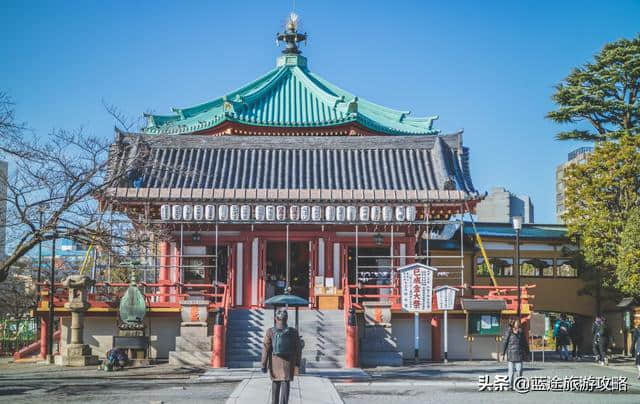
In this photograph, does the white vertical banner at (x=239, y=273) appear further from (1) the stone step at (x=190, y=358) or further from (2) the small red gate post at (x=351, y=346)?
(2) the small red gate post at (x=351, y=346)

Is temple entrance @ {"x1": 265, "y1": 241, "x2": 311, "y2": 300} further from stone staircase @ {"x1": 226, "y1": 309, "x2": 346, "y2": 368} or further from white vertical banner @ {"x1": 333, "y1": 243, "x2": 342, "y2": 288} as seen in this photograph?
stone staircase @ {"x1": 226, "y1": 309, "x2": 346, "y2": 368}

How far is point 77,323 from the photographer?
2600 centimetres

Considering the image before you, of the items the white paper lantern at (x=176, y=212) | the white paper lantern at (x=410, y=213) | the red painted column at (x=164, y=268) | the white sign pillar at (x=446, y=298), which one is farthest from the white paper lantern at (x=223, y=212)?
the white sign pillar at (x=446, y=298)

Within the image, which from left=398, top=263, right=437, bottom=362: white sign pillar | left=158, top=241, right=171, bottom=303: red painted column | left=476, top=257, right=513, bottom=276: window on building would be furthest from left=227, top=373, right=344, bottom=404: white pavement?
left=476, top=257, right=513, bottom=276: window on building

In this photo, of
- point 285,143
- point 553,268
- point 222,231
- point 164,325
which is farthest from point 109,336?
point 553,268

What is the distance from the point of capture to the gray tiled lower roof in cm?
3103

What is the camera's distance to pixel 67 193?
18625 millimetres

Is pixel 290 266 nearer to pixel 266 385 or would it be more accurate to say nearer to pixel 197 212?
pixel 197 212

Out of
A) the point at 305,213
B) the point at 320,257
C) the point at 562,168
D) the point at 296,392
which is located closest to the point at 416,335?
the point at 320,257

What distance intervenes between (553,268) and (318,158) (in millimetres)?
13325

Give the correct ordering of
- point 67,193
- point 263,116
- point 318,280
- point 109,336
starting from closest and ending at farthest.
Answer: point 67,193, point 109,336, point 318,280, point 263,116

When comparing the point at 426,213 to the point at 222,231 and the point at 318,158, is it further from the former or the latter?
the point at 222,231

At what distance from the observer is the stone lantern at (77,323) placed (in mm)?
25531

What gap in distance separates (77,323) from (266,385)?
32.8 ft
